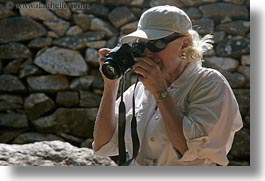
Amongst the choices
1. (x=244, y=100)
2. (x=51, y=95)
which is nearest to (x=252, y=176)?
(x=244, y=100)

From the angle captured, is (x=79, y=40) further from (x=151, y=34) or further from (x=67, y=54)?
(x=151, y=34)

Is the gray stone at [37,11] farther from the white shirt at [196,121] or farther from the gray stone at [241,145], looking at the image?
the gray stone at [241,145]

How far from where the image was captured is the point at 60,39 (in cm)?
91

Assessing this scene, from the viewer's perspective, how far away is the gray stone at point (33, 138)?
0.87 meters

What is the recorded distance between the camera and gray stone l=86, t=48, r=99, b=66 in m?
0.92

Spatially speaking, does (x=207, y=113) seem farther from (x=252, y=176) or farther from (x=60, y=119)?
(x=60, y=119)

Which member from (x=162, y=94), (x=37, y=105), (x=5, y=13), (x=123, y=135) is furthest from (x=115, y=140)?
(x=5, y=13)

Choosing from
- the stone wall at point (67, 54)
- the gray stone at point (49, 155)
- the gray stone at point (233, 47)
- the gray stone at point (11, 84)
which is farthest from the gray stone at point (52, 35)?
the gray stone at point (233, 47)

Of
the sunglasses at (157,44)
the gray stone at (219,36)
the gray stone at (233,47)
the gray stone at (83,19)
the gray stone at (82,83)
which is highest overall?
the gray stone at (83,19)

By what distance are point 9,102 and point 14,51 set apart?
10 cm

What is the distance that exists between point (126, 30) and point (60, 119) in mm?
211

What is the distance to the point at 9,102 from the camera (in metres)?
0.88

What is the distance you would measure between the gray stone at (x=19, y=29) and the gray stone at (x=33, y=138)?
18 centimetres

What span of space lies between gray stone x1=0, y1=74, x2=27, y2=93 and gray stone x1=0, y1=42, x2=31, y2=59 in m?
0.04
